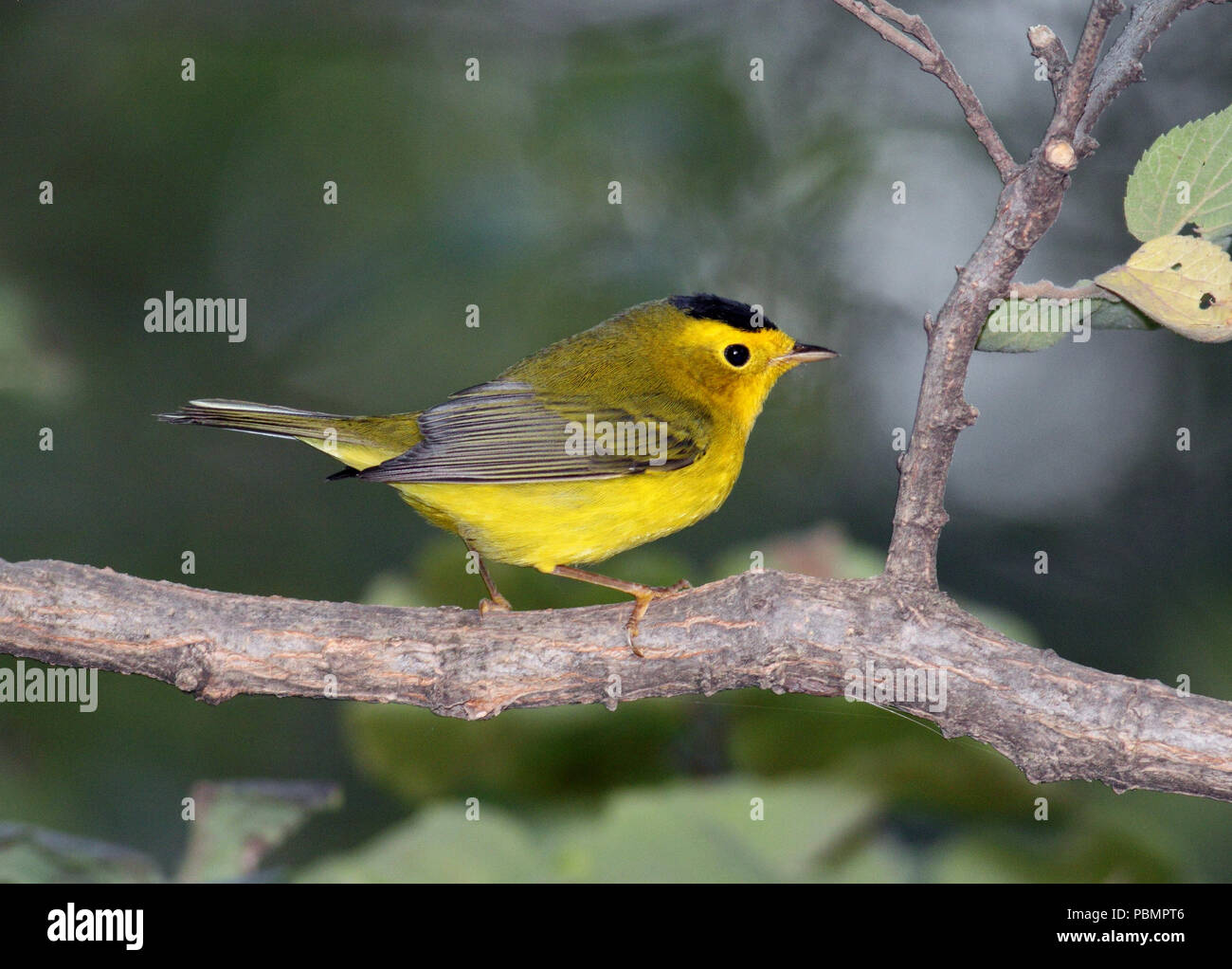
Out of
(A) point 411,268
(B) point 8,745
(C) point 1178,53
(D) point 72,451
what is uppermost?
(C) point 1178,53

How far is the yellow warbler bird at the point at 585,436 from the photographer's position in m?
3.04

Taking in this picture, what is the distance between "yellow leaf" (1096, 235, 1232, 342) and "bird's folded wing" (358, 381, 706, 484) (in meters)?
1.35

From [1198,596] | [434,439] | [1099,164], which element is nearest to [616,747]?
[434,439]

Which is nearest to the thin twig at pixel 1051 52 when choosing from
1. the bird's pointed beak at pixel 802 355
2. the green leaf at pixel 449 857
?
the bird's pointed beak at pixel 802 355

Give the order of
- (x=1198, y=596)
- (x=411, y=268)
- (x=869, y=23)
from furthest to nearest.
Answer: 1. (x=1198, y=596)
2. (x=411, y=268)
3. (x=869, y=23)

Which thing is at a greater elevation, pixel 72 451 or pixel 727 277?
pixel 727 277

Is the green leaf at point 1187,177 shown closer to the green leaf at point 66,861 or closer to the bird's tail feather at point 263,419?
the bird's tail feather at point 263,419

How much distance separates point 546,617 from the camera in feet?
9.41

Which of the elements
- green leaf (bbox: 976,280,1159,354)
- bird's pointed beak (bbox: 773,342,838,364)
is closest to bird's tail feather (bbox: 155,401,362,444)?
bird's pointed beak (bbox: 773,342,838,364)

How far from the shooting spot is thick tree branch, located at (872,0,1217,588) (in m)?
2.09

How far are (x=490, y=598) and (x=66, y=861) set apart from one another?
1333 mm

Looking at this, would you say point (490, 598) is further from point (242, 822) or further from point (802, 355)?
point (802, 355)

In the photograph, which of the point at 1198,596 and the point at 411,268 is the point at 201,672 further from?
the point at 1198,596

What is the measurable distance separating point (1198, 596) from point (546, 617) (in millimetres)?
4138
